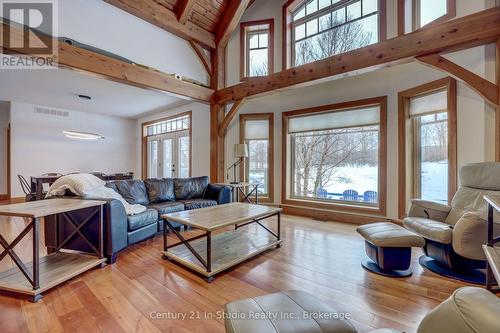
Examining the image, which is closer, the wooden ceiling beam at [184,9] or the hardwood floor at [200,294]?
the hardwood floor at [200,294]

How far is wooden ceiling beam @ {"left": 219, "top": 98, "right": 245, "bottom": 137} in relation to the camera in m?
4.83

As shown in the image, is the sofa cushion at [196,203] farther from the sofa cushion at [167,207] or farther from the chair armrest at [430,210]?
the chair armrest at [430,210]

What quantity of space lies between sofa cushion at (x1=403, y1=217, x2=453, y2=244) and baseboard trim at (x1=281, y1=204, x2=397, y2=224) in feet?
4.58

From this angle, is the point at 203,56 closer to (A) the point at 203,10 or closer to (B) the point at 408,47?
(A) the point at 203,10

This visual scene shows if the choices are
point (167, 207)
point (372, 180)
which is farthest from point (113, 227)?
point (372, 180)

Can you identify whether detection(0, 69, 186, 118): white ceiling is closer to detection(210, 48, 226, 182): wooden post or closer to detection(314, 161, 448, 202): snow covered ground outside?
detection(210, 48, 226, 182): wooden post

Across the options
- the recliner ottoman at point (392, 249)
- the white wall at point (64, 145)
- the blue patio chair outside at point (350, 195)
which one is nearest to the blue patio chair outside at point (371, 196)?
the blue patio chair outside at point (350, 195)

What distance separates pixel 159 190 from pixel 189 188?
0.56 meters

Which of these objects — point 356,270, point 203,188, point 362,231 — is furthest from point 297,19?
point 356,270

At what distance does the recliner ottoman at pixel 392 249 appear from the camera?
213cm

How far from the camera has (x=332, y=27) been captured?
168 inches

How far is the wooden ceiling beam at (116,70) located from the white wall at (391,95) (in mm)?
1211

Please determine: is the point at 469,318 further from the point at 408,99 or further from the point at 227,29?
the point at 227,29

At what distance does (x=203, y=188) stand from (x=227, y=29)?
3413 millimetres
